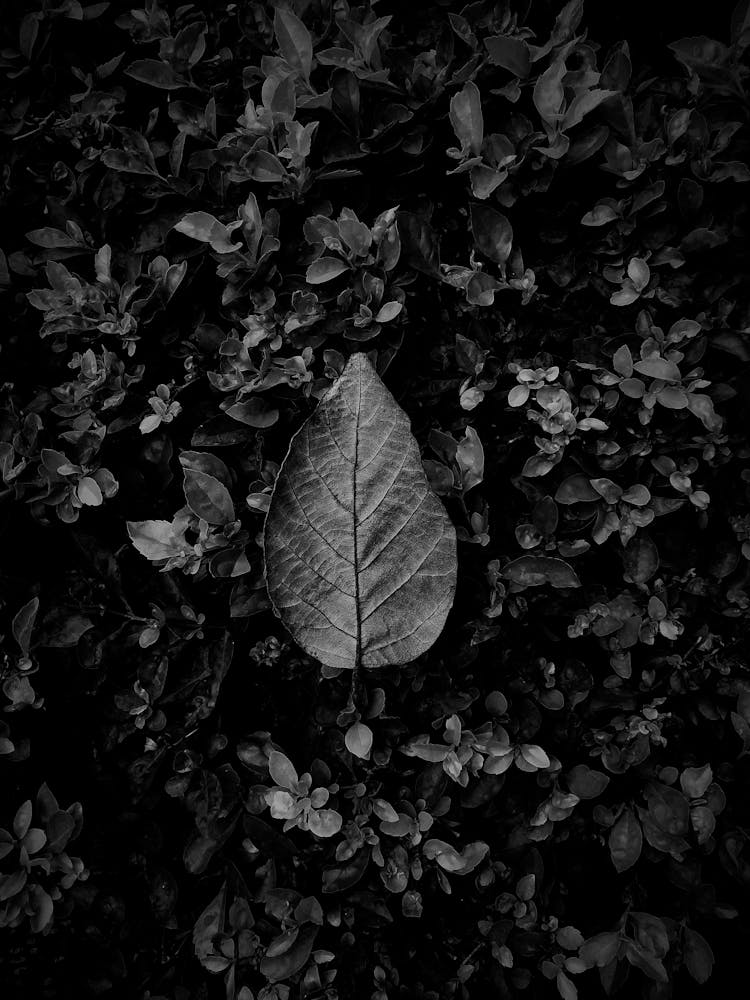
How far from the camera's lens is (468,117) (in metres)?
1.41

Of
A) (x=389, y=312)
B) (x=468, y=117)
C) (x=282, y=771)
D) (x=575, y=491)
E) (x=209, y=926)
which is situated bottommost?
(x=209, y=926)

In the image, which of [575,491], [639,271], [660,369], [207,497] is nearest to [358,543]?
[207,497]

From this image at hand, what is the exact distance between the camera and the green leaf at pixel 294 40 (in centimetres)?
147

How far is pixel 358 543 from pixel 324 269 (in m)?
0.51

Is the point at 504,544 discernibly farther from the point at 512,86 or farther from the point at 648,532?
the point at 512,86

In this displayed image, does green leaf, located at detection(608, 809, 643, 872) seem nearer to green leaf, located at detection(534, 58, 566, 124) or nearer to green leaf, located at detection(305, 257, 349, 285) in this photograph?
green leaf, located at detection(305, 257, 349, 285)

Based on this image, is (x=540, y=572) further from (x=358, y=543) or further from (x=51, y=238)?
(x=51, y=238)

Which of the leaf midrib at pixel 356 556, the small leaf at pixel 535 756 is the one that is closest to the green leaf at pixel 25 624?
the leaf midrib at pixel 356 556

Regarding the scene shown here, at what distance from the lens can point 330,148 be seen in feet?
5.01

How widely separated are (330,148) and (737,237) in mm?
807

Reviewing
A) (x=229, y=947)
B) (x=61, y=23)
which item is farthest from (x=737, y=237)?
(x=229, y=947)

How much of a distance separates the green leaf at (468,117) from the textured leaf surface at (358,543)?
475 millimetres

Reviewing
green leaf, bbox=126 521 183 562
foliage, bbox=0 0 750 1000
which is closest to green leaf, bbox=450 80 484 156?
foliage, bbox=0 0 750 1000

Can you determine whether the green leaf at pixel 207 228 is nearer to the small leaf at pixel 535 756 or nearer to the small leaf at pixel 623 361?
the small leaf at pixel 623 361
